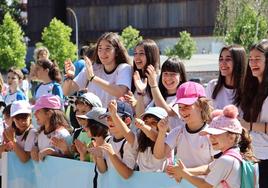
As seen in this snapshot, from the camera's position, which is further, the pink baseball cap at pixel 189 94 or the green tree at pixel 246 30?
the green tree at pixel 246 30

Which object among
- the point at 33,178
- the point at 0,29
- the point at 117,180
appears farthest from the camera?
the point at 0,29

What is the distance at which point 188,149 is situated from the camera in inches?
203

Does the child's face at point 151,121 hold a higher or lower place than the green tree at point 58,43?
higher

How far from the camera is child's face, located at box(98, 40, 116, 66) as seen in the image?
6.77 m

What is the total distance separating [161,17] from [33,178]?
64.5 meters

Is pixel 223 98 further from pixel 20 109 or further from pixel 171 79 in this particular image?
pixel 20 109

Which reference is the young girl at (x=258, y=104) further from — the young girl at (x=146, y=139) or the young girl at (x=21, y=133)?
the young girl at (x=21, y=133)

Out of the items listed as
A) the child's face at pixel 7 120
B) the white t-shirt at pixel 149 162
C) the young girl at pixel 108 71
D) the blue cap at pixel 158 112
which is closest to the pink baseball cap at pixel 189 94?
the blue cap at pixel 158 112

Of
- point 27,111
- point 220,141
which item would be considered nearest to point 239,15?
Answer: point 27,111

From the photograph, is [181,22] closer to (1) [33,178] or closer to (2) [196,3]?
(2) [196,3]

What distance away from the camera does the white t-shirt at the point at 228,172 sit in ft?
14.6

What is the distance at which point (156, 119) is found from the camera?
551 cm

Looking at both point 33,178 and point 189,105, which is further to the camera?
point 33,178

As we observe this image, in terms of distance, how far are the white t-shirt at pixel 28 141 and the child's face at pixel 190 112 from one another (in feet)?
7.51
